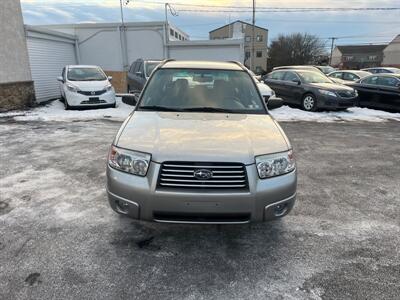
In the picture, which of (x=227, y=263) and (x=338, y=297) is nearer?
(x=338, y=297)

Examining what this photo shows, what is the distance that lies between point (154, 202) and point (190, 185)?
1.08 feet

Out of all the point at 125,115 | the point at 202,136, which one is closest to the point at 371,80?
the point at 125,115

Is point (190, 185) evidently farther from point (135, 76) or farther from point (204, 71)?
point (135, 76)

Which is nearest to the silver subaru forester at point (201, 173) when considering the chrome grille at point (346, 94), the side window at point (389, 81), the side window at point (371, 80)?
the chrome grille at point (346, 94)

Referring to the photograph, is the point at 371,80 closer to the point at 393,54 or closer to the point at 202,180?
the point at 202,180

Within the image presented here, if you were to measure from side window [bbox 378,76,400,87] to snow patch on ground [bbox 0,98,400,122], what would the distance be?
1.03 metres

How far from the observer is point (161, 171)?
2.81 meters

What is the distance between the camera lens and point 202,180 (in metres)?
2.79

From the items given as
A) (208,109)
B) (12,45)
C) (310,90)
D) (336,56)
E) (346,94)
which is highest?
(12,45)

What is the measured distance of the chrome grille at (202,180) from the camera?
9.16 feet

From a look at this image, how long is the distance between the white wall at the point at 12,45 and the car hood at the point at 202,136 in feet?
33.7

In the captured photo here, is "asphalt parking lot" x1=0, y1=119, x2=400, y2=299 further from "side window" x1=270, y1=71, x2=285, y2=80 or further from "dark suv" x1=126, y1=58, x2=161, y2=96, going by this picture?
"side window" x1=270, y1=71, x2=285, y2=80

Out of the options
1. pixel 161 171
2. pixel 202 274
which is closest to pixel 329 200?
pixel 202 274

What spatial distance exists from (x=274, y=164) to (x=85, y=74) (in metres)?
11.5
